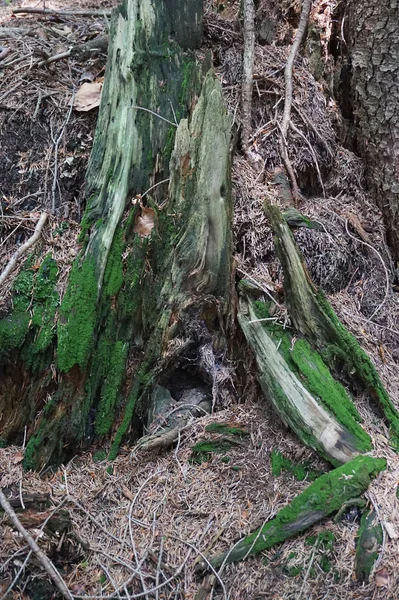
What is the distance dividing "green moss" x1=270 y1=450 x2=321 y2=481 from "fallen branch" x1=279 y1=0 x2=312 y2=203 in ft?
6.21

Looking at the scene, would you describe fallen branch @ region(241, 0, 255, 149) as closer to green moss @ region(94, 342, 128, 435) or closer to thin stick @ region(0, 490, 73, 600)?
green moss @ region(94, 342, 128, 435)

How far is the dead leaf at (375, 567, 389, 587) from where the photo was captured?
2275 mm

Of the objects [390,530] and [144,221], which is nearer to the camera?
[390,530]

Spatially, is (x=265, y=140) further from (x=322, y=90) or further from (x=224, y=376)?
(x=224, y=376)

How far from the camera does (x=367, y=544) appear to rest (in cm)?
236

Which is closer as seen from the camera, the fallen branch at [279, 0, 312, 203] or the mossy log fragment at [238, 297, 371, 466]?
the mossy log fragment at [238, 297, 371, 466]

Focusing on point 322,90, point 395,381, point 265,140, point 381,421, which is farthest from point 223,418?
point 322,90

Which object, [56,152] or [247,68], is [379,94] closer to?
[247,68]

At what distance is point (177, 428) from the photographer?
120 inches

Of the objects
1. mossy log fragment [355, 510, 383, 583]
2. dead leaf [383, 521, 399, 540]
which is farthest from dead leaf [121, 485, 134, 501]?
dead leaf [383, 521, 399, 540]

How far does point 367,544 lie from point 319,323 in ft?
3.87

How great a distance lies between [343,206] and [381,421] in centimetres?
174

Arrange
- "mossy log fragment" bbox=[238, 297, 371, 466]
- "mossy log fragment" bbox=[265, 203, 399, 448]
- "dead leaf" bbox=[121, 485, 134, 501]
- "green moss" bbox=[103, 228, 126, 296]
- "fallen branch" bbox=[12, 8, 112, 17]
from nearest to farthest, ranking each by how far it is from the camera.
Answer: "mossy log fragment" bbox=[238, 297, 371, 466], "dead leaf" bbox=[121, 485, 134, 501], "mossy log fragment" bbox=[265, 203, 399, 448], "green moss" bbox=[103, 228, 126, 296], "fallen branch" bbox=[12, 8, 112, 17]

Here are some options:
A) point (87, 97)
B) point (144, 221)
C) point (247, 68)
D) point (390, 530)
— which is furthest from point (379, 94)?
point (390, 530)
